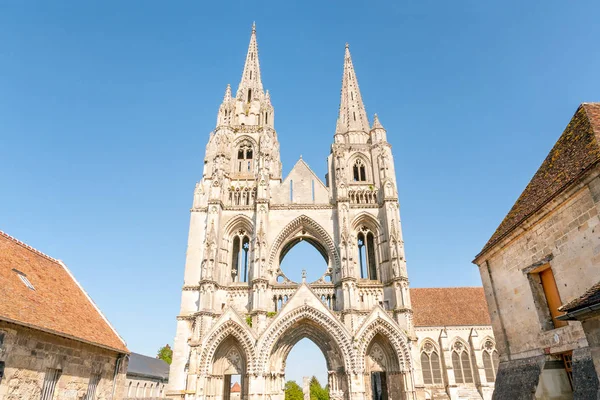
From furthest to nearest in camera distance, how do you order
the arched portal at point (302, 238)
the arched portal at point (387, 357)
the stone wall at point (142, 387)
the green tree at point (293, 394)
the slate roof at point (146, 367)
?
the green tree at point (293, 394) < the slate roof at point (146, 367) < the stone wall at point (142, 387) < the arched portal at point (302, 238) < the arched portal at point (387, 357)

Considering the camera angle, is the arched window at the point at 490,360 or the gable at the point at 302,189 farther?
the arched window at the point at 490,360

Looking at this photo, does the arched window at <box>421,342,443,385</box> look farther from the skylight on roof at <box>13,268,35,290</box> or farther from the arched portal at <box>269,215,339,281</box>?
the skylight on roof at <box>13,268,35,290</box>

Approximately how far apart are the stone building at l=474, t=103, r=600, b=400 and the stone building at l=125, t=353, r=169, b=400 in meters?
31.9

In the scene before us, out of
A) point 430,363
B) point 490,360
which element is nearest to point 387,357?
point 430,363

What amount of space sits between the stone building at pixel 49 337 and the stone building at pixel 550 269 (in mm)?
10724

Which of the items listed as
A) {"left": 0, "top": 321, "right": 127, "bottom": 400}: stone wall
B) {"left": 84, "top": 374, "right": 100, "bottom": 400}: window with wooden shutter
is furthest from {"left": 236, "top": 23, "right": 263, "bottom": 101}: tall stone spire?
{"left": 84, "top": 374, "right": 100, "bottom": 400}: window with wooden shutter

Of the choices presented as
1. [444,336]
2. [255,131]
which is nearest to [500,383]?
[444,336]

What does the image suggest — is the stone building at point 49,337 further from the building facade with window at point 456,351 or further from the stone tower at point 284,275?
the building facade with window at point 456,351

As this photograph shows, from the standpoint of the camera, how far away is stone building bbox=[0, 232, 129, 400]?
844cm

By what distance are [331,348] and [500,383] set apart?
1388 cm

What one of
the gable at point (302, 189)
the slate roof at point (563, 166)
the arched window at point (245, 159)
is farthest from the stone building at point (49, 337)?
the arched window at point (245, 159)

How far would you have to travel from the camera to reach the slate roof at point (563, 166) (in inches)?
292

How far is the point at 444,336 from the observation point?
28.9 meters

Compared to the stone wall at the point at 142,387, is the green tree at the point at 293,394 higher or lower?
lower
